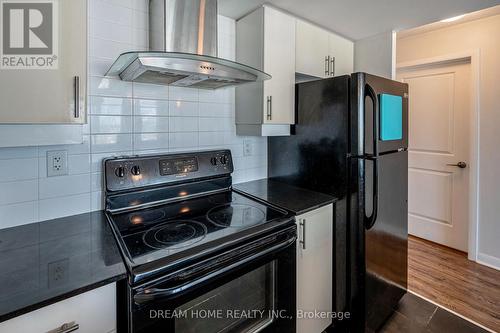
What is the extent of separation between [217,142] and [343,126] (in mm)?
819

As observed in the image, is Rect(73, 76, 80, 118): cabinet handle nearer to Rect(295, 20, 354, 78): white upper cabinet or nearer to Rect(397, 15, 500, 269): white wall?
Rect(295, 20, 354, 78): white upper cabinet

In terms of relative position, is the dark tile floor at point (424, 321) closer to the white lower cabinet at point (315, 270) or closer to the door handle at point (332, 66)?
the white lower cabinet at point (315, 270)

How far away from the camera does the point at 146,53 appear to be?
1055mm

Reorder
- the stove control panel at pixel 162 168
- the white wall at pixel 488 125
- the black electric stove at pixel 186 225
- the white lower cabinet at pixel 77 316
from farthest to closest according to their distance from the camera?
1. the white wall at pixel 488 125
2. the stove control panel at pixel 162 168
3. the black electric stove at pixel 186 225
4. the white lower cabinet at pixel 77 316

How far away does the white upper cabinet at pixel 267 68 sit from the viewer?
1754 mm

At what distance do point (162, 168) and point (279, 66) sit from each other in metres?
0.98

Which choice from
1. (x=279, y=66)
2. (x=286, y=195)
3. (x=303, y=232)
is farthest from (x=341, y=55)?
(x=303, y=232)

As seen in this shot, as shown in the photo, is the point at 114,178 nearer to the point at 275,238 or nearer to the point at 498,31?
the point at 275,238

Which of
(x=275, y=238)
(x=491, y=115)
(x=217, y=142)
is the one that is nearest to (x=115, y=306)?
(x=275, y=238)

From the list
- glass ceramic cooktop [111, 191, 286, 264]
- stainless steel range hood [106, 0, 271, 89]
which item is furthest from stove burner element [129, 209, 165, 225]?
stainless steel range hood [106, 0, 271, 89]

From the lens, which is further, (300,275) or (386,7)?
(386,7)

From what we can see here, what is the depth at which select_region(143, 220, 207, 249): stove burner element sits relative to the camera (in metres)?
1.07

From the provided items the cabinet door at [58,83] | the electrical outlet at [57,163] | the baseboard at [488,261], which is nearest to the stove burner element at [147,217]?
the electrical outlet at [57,163]

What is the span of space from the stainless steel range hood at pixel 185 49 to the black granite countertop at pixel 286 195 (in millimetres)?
695
